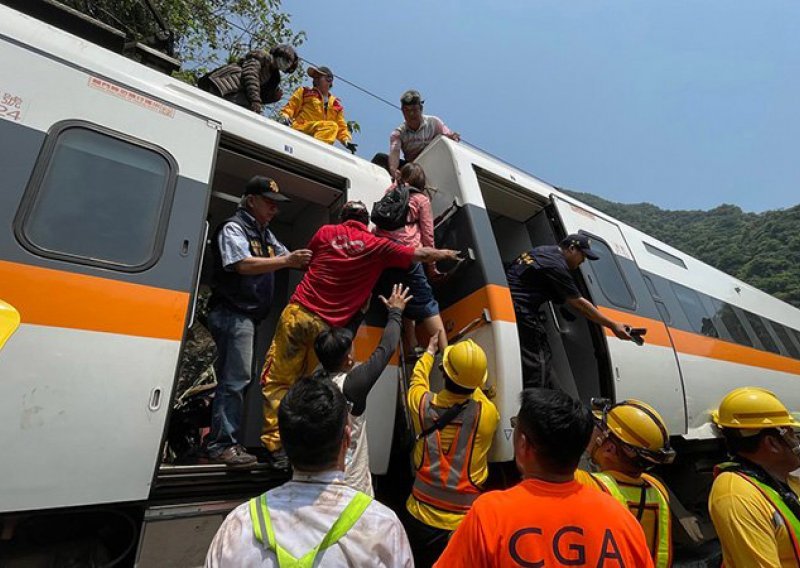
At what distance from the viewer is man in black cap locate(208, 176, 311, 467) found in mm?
2648

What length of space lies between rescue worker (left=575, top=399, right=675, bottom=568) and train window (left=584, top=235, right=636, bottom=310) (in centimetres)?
232

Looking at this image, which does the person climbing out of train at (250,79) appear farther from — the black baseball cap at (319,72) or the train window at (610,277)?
the train window at (610,277)

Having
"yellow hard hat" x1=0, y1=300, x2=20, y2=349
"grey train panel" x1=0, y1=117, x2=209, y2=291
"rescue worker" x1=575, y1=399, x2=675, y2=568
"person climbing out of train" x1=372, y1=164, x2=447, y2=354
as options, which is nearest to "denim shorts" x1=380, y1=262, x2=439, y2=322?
"person climbing out of train" x1=372, y1=164, x2=447, y2=354

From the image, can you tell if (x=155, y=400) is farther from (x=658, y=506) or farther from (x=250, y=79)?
(x=250, y=79)

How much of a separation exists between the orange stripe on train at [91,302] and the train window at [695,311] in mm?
5426

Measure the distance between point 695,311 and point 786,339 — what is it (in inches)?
145

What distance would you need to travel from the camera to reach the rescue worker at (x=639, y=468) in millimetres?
2031

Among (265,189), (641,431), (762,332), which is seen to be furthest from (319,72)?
(762,332)

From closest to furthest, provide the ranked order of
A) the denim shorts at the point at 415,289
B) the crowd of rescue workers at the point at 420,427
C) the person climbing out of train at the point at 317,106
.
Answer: the crowd of rescue workers at the point at 420,427 → the denim shorts at the point at 415,289 → the person climbing out of train at the point at 317,106

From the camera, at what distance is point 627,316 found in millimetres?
4363

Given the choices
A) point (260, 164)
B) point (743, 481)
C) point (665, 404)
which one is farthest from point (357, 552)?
point (665, 404)

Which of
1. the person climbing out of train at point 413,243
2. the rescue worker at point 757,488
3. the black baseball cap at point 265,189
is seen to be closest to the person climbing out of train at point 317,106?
the person climbing out of train at point 413,243

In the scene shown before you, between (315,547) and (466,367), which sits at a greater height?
(466,367)

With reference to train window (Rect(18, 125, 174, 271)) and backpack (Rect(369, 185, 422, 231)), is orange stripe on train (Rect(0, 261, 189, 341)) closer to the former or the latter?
train window (Rect(18, 125, 174, 271))
